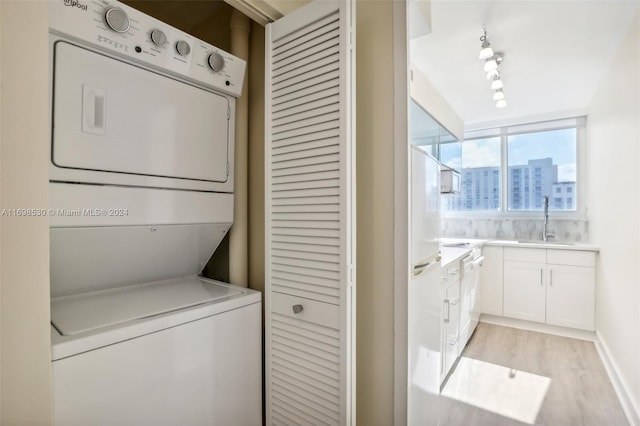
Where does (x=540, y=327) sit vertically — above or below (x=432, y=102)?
below

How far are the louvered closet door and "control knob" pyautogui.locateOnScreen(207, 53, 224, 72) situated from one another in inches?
8.2

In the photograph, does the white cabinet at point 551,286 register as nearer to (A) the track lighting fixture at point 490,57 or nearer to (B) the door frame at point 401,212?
(A) the track lighting fixture at point 490,57

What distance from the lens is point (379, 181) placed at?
1.26 meters

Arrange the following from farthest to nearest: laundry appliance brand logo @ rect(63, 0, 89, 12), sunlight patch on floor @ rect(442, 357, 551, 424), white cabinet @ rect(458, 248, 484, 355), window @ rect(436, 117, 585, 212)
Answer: window @ rect(436, 117, 585, 212), white cabinet @ rect(458, 248, 484, 355), sunlight patch on floor @ rect(442, 357, 551, 424), laundry appliance brand logo @ rect(63, 0, 89, 12)

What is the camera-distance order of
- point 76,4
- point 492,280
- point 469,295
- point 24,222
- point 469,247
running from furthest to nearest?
point 492,280
point 469,247
point 469,295
point 76,4
point 24,222

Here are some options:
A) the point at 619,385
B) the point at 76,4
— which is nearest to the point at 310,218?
the point at 76,4

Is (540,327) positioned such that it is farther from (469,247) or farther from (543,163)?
(543,163)

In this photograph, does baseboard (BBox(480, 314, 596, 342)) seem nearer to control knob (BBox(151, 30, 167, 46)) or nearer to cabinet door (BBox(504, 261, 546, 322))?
cabinet door (BBox(504, 261, 546, 322))

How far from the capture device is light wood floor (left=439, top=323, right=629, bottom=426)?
1954 mm

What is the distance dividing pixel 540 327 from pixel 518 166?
1.99 metres

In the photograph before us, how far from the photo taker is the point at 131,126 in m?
1.13

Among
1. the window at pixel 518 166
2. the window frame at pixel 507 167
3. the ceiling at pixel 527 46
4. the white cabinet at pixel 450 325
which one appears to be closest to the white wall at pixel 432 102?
the ceiling at pixel 527 46

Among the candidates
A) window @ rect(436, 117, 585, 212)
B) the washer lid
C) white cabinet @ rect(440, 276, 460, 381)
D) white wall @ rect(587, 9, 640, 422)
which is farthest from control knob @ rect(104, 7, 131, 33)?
window @ rect(436, 117, 585, 212)

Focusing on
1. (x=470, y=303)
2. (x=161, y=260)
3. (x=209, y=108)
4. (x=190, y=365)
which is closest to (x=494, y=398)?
(x=470, y=303)
